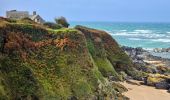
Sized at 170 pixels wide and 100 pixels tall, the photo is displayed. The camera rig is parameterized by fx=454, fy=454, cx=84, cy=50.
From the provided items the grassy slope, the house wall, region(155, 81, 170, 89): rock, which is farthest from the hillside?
the house wall

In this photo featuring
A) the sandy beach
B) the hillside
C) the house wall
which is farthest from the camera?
the house wall

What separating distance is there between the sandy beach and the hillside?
102 inches

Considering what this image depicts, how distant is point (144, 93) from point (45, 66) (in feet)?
58.8

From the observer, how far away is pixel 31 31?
4209cm

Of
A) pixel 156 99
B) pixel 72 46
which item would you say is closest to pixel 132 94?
→ pixel 156 99

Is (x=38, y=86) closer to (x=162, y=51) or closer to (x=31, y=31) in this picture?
(x=31, y=31)

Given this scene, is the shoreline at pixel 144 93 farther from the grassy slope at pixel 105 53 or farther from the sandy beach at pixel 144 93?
the grassy slope at pixel 105 53

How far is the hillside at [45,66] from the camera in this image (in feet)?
122

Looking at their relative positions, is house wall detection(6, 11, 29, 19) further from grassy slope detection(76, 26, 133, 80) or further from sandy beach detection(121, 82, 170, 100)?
sandy beach detection(121, 82, 170, 100)

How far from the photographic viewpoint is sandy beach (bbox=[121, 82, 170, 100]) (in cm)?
5268

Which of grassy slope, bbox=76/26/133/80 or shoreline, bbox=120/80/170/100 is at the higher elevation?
grassy slope, bbox=76/26/133/80

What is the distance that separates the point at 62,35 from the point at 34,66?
6568 millimetres

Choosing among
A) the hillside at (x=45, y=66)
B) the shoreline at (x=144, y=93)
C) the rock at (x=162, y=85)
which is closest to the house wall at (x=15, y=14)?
the shoreline at (x=144, y=93)

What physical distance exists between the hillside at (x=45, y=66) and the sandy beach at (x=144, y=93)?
8.49 feet
